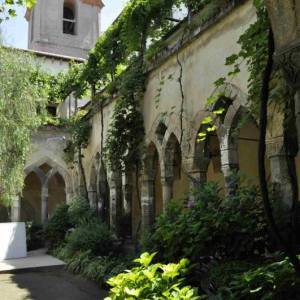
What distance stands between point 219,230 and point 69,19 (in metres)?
23.1

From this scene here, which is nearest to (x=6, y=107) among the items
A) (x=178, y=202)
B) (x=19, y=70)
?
(x=19, y=70)

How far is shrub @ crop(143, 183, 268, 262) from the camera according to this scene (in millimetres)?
4535

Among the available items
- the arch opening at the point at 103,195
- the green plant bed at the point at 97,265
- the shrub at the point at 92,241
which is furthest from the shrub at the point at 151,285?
the arch opening at the point at 103,195

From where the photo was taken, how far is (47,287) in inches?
273

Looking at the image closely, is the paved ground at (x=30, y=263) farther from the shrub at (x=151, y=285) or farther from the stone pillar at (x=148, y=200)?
the shrub at (x=151, y=285)

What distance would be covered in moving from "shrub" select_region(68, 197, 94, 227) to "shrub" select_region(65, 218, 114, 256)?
1.30 metres

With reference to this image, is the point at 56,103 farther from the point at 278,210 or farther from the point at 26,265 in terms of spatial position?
the point at 278,210

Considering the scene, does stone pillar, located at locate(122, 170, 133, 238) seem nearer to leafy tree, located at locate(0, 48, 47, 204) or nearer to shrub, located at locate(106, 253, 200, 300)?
leafy tree, located at locate(0, 48, 47, 204)

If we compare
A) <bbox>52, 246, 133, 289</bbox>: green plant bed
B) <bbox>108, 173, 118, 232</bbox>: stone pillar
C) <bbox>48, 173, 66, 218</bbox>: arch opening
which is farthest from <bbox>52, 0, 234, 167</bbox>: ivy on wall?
<bbox>48, 173, 66, 218</bbox>: arch opening

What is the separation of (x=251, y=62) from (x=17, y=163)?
8.34 m

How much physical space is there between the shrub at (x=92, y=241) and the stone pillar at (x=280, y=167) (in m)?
4.81

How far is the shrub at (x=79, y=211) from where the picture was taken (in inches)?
441

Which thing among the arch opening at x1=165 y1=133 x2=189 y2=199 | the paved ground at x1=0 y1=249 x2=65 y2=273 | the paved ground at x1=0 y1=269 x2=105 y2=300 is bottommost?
the paved ground at x1=0 y1=269 x2=105 y2=300

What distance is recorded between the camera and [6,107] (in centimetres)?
1152
